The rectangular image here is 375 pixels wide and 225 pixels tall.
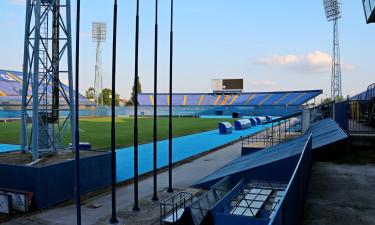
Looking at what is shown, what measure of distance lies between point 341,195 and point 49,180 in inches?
371

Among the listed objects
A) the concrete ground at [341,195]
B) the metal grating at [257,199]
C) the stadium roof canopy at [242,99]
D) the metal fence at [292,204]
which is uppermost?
the stadium roof canopy at [242,99]

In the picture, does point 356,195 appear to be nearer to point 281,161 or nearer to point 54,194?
point 281,161

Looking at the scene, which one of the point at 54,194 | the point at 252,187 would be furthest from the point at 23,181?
the point at 252,187

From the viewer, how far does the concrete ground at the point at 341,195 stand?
7.62 m

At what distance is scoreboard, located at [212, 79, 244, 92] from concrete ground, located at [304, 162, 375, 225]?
91178 millimetres

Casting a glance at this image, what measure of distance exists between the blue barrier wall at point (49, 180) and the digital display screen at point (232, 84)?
9070cm

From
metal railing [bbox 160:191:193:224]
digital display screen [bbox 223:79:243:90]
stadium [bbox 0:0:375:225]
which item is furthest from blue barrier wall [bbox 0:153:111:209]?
digital display screen [bbox 223:79:243:90]

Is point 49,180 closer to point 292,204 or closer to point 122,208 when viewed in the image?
point 122,208

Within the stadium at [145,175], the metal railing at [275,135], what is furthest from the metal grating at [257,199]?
the metal railing at [275,135]

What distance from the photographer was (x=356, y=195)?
9.27m

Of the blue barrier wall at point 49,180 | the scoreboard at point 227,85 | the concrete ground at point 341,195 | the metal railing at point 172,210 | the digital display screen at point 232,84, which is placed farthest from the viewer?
the scoreboard at point 227,85

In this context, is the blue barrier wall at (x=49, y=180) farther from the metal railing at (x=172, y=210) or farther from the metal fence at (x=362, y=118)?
the metal fence at (x=362, y=118)

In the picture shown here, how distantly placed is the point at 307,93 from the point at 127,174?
260 ft

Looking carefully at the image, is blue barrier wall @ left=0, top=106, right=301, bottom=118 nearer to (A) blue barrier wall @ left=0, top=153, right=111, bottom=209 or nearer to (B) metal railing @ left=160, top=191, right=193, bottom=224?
(A) blue barrier wall @ left=0, top=153, right=111, bottom=209
